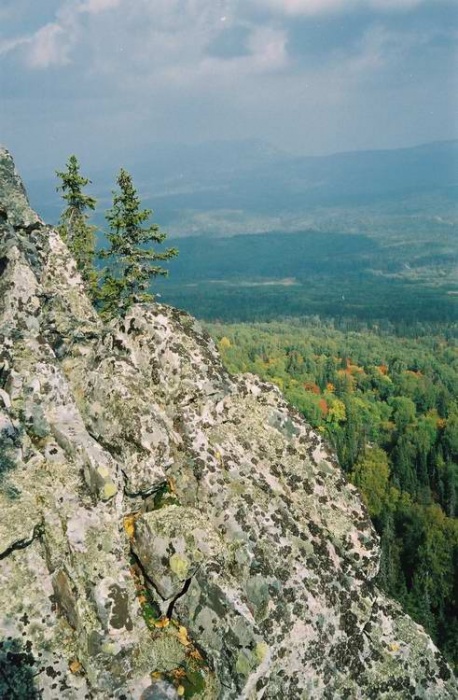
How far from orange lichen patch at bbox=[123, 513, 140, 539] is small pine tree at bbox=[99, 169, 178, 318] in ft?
48.5

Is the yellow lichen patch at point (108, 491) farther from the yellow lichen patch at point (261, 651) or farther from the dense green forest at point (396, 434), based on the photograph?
the dense green forest at point (396, 434)

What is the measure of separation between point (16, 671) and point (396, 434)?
399 feet

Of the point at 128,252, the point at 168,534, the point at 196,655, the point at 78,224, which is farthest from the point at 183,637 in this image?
the point at 78,224

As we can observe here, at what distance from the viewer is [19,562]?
45.3ft

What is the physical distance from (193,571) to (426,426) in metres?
119

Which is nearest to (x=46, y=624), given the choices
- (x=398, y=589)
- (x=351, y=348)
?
(x=398, y=589)

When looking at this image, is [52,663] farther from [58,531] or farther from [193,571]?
[193,571]

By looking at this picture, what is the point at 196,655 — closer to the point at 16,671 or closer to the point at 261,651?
the point at 261,651

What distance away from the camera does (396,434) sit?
126750 millimetres

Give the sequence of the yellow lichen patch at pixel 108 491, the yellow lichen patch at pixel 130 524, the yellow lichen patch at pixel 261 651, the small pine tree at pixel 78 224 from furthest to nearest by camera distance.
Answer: the small pine tree at pixel 78 224 → the yellow lichen patch at pixel 130 524 → the yellow lichen patch at pixel 108 491 → the yellow lichen patch at pixel 261 651

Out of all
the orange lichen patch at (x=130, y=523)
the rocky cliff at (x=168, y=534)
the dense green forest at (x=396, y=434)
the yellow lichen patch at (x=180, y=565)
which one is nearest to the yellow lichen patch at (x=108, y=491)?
the rocky cliff at (x=168, y=534)


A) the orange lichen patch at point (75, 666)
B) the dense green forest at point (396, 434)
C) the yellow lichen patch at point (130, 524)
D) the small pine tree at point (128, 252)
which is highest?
the small pine tree at point (128, 252)

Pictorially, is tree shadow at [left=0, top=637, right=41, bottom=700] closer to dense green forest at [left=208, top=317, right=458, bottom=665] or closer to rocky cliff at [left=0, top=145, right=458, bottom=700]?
rocky cliff at [left=0, top=145, right=458, bottom=700]

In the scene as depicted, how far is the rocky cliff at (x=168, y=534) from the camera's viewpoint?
44.8ft
